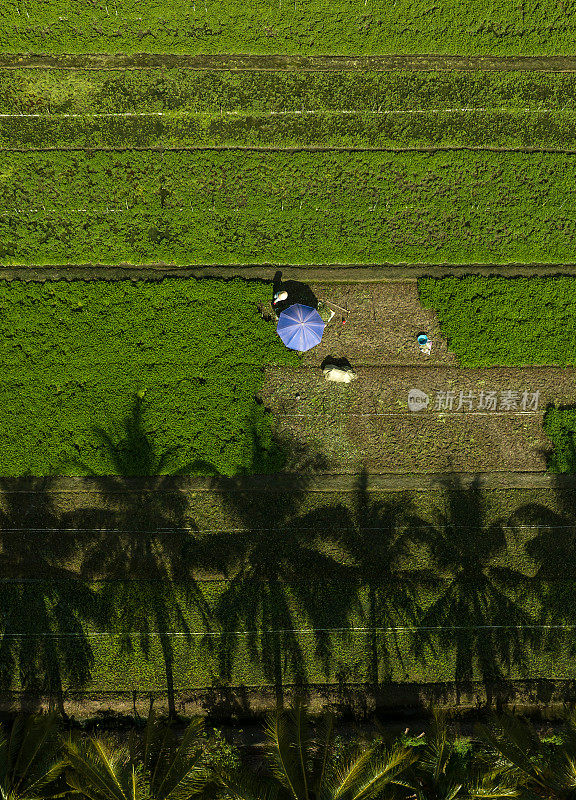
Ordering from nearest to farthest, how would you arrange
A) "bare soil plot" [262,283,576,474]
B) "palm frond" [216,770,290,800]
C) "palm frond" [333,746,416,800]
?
"palm frond" [333,746,416,800] < "palm frond" [216,770,290,800] < "bare soil plot" [262,283,576,474]

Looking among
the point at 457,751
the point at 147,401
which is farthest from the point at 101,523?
the point at 457,751

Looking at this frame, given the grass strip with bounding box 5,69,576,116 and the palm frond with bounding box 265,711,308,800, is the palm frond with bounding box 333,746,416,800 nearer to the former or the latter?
the palm frond with bounding box 265,711,308,800

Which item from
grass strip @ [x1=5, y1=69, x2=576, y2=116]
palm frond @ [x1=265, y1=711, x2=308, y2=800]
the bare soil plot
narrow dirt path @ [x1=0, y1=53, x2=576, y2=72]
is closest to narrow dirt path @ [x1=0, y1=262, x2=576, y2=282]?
the bare soil plot

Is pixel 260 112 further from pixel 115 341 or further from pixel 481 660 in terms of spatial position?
pixel 481 660

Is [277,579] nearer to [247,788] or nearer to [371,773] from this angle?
[247,788]

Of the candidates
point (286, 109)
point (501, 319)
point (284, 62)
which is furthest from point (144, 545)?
point (284, 62)

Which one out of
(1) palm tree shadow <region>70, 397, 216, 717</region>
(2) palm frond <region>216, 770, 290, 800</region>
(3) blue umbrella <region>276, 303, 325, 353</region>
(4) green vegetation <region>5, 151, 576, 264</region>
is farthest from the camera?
(4) green vegetation <region>5, 151, 576, 264</region>

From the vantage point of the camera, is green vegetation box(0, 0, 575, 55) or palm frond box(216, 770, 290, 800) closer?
palm frond box(216, 770, 290, 800)

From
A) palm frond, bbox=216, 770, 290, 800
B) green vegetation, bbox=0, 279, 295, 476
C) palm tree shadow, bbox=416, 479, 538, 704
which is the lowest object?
palm frond, bbox=216, 770, 290, 800

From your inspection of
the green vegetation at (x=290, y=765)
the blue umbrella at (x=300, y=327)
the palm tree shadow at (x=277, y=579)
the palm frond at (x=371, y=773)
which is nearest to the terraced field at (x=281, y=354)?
the palm tree shadow at (x=277, y=579)
